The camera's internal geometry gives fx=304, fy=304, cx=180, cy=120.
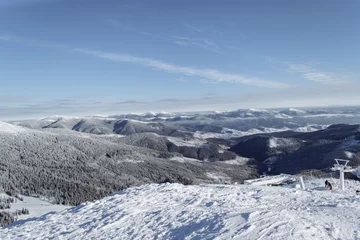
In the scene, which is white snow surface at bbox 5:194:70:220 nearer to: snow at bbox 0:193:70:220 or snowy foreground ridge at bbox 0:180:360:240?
snow at bbox 0:193:70:220

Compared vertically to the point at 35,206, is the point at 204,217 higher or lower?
higher

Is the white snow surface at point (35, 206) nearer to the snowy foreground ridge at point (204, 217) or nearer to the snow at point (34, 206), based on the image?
the snow at point (34, 206)

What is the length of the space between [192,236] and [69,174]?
18903 cm

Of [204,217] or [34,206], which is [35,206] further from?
[204,217]

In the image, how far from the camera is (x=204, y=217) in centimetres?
2241

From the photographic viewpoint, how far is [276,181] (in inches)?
2178

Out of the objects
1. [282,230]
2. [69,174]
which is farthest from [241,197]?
[69,174]

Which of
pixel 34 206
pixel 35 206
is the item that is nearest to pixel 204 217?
pixel 35 206

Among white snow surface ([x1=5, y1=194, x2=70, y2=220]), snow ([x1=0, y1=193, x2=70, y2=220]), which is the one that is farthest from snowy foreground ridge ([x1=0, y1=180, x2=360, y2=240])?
white snow surface ([x1=5, y1=194, x2=70, y2=220])

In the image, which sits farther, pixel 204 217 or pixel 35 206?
pixel 35 206

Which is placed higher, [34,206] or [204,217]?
[204,217]

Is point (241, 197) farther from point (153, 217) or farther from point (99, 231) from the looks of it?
point (99, 231)

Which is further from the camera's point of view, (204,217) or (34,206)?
(34,206)

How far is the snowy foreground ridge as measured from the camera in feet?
62.3
